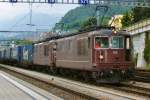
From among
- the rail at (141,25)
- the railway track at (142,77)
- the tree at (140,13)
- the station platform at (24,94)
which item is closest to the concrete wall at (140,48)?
the rail at (141,25)

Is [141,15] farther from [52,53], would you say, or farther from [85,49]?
[85,49]

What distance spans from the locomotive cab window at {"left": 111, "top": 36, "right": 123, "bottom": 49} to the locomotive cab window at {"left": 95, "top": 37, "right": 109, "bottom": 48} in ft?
1.08

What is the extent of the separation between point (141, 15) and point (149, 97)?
238ft

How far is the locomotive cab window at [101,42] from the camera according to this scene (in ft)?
88.3

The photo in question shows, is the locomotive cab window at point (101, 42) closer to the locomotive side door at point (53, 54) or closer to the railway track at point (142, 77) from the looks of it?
the railway track at point (142, 77)

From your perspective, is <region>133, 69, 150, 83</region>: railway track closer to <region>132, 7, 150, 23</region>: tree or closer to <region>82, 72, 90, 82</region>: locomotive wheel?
<region>82, 72, 90, 82</region>: locomotive wheel

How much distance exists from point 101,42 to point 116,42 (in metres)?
0.83

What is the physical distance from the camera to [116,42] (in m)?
27.2

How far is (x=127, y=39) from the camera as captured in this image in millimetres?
27234

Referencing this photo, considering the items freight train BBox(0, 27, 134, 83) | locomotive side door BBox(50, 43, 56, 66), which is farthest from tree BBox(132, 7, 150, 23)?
freight train BBox(0, 27, 134, 83)

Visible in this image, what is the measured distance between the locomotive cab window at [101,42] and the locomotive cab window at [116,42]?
33cm

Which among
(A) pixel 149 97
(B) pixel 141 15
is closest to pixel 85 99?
(A) pixel 149 97

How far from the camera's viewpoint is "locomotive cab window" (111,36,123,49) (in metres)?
27.1

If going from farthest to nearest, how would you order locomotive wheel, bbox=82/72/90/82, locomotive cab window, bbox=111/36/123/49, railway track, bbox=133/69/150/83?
railway track, bbox=133/69/150/83 < locomotive wheel, bbox=82/72/90/82 < locomotive cab window, bbox=111/36/123/49
